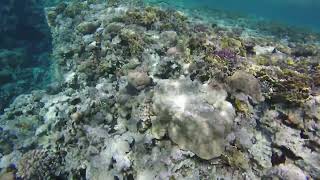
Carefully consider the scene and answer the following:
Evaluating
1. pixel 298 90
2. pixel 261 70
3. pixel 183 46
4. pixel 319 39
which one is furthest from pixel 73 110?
pixel 319 39

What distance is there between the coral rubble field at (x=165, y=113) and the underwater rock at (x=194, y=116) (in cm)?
2

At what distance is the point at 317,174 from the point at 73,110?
18.8 ft

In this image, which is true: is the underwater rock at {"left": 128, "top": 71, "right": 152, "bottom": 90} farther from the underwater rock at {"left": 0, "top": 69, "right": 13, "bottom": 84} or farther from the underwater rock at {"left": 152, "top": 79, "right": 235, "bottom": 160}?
the underwater rock at {"left": 0, "top": 69, "right": 13, "bottom": 84}

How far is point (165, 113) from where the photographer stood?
596 centimetres

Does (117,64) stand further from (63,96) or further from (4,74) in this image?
(4,74)

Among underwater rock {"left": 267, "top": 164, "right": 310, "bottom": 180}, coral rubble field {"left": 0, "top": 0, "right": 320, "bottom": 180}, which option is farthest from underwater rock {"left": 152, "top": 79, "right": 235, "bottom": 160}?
underwater rock {"left": 267, "top": 164, "right": 310, "bottom": 180}

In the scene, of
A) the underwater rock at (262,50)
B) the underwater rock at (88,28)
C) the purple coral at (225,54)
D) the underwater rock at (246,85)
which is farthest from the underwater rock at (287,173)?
the underwater rock at (88,28)

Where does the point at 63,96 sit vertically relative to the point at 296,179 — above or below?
below

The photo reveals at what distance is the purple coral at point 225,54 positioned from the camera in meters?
7.96

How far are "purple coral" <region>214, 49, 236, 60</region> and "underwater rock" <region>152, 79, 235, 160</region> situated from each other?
1.68m

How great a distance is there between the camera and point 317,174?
17.4 feet

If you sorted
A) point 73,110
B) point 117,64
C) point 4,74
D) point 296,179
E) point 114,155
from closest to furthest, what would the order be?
point 296,179 → point 114,155 → point 73,110 → point 117,64 → point 4,74

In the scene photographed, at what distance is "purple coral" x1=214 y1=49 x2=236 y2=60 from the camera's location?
7962mm

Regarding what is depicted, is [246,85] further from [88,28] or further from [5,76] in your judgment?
[5,76]
